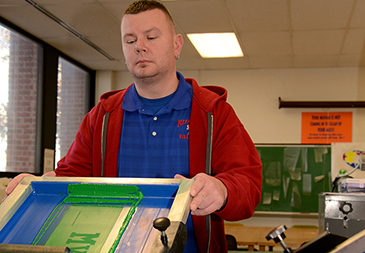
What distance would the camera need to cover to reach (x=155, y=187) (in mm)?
819

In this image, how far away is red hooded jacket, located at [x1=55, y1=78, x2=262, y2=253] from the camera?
1.02 meters

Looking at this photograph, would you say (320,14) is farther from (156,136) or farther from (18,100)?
(18,100)

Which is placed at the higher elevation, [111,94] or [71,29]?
[71,29]

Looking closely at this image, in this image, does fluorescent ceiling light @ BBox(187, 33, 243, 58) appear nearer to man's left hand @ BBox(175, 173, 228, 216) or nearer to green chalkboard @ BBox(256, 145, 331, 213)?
green chalkboard @ BBox(256, 145, 331, 213)

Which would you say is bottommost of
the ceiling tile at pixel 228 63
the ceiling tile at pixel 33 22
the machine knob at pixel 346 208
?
the machine knob at pixel 346 208

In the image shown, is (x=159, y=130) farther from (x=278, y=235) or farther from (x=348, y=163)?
(x=348, y=163)

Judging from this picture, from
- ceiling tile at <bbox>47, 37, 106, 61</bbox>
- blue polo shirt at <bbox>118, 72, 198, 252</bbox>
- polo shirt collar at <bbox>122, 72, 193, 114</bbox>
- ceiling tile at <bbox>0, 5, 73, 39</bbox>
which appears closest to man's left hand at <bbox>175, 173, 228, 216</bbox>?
blue polo shirt at <bbox>118, 72, 198, 252</bbox>

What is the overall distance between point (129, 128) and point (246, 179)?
44cm

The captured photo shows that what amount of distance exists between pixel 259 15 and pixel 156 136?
8.62 ft

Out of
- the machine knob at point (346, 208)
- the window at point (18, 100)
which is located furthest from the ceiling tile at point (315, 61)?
the machine knob at point (346, 208)

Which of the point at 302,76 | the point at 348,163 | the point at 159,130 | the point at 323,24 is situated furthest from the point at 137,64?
the point at 302,76

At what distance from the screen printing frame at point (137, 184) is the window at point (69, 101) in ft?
13.4

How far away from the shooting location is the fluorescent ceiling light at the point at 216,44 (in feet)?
13.5

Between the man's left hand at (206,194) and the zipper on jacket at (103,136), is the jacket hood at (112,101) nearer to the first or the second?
the zipper on jacket at (103,136)
